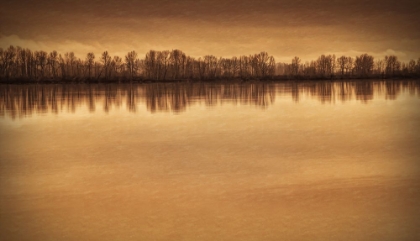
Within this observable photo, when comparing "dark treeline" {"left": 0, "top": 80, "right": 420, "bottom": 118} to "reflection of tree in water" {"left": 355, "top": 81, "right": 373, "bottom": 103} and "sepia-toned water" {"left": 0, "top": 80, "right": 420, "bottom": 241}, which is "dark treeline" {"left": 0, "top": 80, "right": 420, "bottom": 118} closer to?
"reflection of tree in water" {"left": 355, "top": 81, "right": 373, "bottom": 103}

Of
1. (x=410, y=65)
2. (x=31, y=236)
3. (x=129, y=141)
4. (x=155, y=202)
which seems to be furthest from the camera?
(x=410, y=65)

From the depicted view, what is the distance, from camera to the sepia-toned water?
3.60 m

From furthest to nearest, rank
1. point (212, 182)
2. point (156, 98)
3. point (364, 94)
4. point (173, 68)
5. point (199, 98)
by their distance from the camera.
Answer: point (173, 68)
point (364, 94)
point (156, 98)
point (199, 98)
point (212, 182)

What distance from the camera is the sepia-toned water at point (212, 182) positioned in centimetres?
360

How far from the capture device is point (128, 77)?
58.1m

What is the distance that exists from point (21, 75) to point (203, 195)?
177 ft

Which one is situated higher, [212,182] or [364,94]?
[364,94]

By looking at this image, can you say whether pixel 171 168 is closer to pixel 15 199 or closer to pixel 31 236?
pixel 15 199

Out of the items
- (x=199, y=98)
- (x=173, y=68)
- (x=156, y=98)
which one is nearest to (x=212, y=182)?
(x=199, y=98)

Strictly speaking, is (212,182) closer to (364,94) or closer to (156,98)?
(156,98)

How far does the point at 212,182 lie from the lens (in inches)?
191

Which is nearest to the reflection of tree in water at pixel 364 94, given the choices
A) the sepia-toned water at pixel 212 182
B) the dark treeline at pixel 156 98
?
the dark treeline at pixel 156 98

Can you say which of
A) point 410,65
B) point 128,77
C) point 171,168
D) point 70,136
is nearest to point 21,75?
point 128,77

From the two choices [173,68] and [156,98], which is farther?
[173,68]
